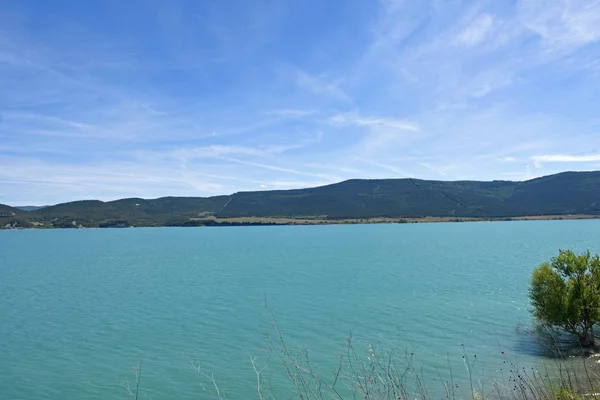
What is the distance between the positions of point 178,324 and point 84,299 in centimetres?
1522

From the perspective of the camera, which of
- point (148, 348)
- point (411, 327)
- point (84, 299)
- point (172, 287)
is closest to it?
point (148, 348)

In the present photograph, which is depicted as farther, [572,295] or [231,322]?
[231,322]

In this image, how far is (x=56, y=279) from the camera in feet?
170

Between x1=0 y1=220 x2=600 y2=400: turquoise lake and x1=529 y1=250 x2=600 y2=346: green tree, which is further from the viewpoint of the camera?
x1=529 y1=250 x2=600 y2=346: green tree

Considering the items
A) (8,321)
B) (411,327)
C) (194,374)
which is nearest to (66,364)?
(194,374)

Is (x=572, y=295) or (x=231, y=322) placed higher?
(x=572, y=295)

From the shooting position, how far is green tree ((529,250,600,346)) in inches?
749

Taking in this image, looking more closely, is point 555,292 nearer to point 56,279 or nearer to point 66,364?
point 66,364

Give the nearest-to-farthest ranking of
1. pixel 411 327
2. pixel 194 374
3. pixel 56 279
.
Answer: pixel 194 374
pixel 411 327
pixel 56 279

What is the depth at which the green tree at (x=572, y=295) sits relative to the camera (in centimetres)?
1903

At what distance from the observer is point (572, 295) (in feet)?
63.2

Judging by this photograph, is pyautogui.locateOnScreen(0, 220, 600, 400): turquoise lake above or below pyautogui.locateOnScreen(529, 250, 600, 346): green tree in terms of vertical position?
below

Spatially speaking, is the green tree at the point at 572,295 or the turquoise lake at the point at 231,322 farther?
the green tree at the point at 572,295

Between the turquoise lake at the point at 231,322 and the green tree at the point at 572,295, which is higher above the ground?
the green tree at the point at 572,295
